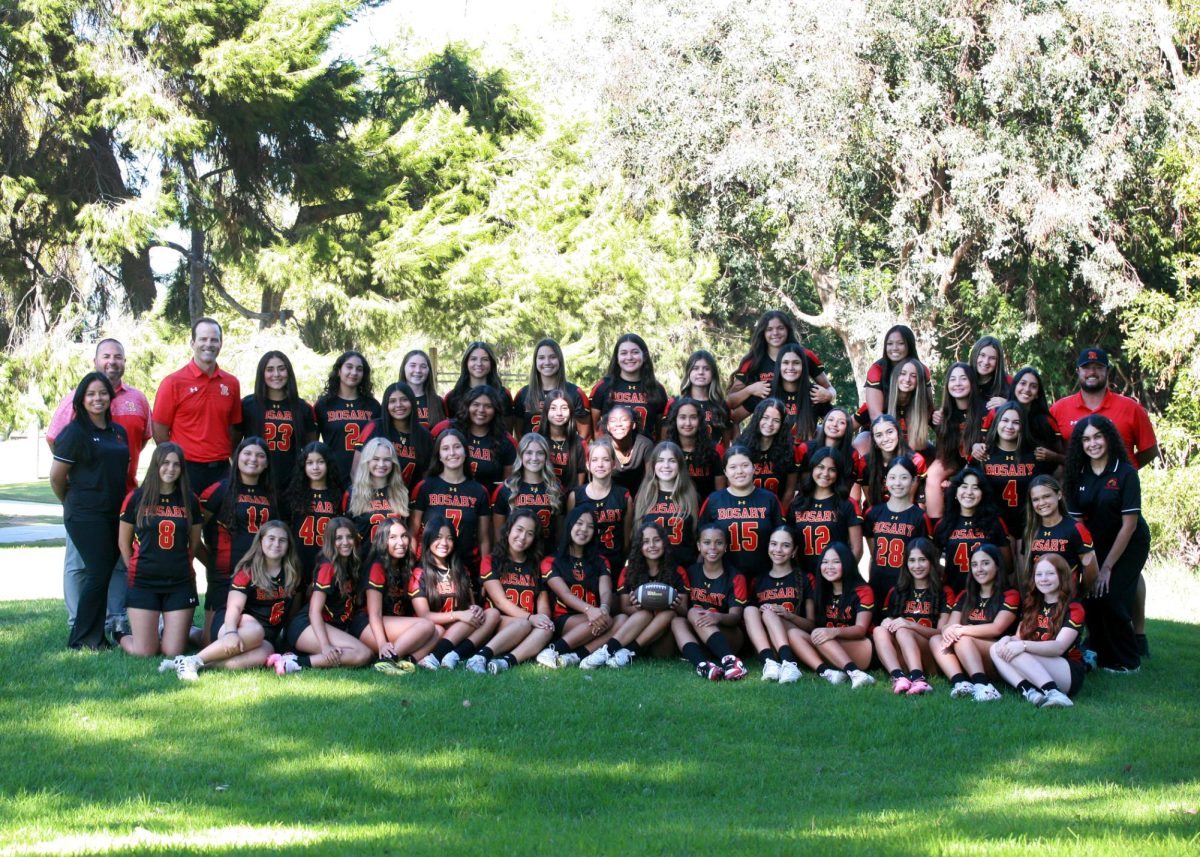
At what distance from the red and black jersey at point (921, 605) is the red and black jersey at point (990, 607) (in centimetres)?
17

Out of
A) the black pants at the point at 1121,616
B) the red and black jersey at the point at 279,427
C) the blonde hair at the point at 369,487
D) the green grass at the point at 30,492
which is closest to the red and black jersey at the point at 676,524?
the blonde hair at the point at 369,487

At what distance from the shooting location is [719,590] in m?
7.68

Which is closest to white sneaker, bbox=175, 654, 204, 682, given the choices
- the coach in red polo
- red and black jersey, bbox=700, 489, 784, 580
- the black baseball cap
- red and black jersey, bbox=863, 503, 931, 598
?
the coach in red polo

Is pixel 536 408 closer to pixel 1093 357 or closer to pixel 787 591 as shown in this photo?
pixel 787 591

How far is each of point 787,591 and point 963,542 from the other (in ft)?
3.58

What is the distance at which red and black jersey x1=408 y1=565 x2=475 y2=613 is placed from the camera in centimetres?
755

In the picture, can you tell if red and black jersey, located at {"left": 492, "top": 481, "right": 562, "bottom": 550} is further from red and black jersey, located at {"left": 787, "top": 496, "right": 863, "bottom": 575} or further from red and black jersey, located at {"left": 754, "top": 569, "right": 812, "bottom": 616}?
red and black jersey, located at {"left": 787, "top": 496, "right": 863, "bottom": 575}

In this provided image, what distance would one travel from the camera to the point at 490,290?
22.5 m

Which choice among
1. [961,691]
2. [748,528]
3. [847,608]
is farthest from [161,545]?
[961,691]

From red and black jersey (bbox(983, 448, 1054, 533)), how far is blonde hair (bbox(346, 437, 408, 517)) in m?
3.68

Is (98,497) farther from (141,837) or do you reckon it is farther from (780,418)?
(780,418)

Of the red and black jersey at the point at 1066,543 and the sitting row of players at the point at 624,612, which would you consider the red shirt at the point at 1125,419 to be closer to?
the red and black jersey at the point at 1066,543

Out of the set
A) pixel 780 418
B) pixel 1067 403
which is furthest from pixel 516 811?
pixel 1067 403

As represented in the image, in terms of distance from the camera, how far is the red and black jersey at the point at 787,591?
752 centimetres
